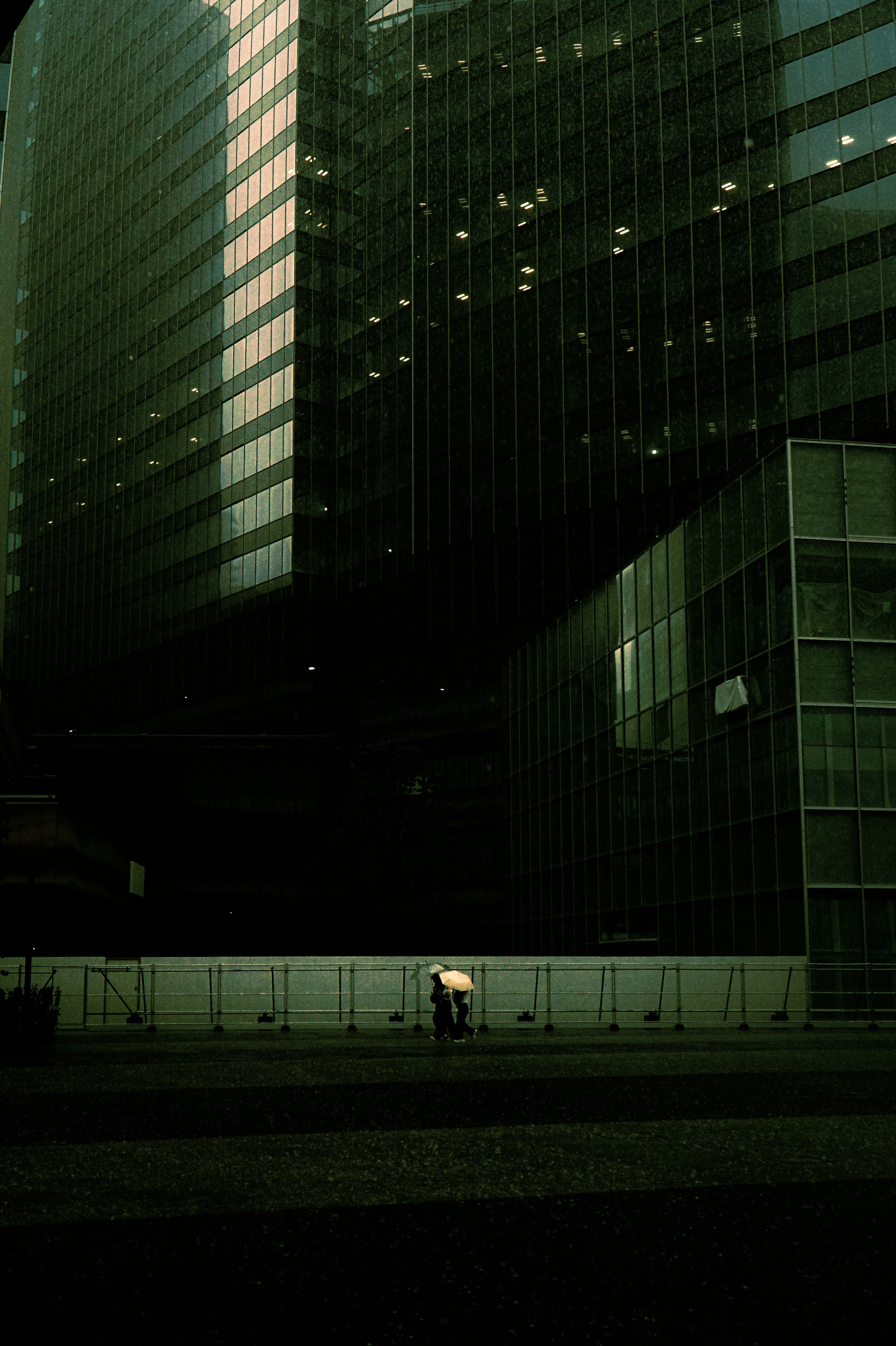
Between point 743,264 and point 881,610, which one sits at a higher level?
point 743,264

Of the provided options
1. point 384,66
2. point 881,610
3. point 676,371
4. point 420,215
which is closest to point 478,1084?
point 881,610

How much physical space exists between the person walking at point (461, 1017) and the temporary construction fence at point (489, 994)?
4013 mm

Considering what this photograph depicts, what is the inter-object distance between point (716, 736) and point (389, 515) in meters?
40.7

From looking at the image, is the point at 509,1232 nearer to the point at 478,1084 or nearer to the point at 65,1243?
the point at 65,1243

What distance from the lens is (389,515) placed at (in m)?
73.6

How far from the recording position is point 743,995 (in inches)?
1181

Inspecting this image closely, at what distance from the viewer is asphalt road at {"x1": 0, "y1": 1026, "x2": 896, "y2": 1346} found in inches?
232

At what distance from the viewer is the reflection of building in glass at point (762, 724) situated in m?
31.3

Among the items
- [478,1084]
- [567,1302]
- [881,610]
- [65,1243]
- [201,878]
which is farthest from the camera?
[201,878]

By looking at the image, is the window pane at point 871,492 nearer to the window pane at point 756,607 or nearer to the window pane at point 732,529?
the window pane at point 756,607

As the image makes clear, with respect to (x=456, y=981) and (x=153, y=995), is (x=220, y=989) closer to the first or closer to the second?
(x=153, y=995)

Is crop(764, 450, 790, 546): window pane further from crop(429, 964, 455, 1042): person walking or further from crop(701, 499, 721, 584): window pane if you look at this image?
crop(429, 964, 455, 1042): person walking

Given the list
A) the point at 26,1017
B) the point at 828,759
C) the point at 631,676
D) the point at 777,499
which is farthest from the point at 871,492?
the point at 26,1017

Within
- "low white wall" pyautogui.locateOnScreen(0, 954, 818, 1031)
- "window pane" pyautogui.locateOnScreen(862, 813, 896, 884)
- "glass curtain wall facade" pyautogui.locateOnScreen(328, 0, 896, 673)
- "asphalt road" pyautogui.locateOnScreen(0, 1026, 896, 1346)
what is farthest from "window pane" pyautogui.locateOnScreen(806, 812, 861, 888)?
"glass curtain wall facade" pyautogui.locateOnScreen(328, 0, 896, 673)
